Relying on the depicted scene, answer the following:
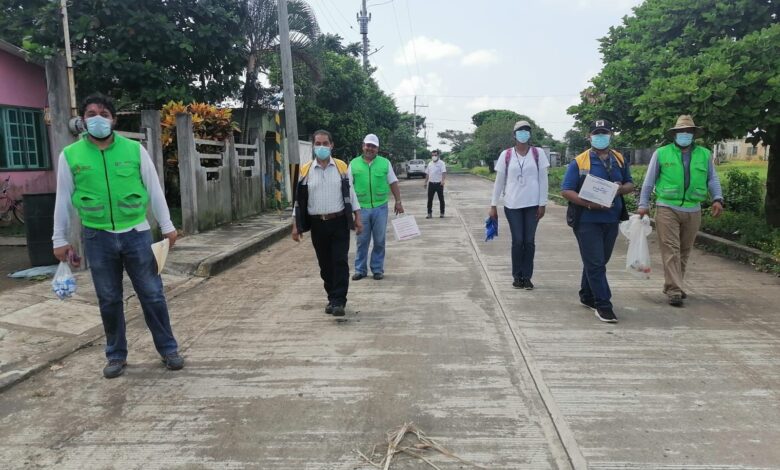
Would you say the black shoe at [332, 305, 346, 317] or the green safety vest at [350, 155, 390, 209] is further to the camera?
the green safety vest at [350, 155, 390, 209]

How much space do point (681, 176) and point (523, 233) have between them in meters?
1.65

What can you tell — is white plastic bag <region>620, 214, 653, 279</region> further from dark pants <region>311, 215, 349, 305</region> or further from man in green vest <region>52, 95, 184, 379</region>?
man in green vest <region>52, 95, 184, 379</region>

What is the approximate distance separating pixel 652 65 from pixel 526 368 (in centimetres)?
690

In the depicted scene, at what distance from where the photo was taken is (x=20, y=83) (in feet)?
38.4

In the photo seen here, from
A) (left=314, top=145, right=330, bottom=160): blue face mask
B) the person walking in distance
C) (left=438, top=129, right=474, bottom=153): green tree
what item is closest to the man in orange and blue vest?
the person walking in distance

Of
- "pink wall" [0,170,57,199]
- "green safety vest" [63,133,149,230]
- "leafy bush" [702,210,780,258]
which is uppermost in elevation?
"green safety vest" [63,133,149,230]

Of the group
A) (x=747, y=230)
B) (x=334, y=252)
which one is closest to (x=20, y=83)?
(x=334, y=252)

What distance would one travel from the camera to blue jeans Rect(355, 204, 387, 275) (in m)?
7.60

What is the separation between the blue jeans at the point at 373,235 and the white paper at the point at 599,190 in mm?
2734

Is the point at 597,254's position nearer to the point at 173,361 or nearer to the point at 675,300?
the point at 675,300

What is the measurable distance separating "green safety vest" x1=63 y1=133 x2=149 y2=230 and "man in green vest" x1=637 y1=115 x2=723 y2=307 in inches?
182

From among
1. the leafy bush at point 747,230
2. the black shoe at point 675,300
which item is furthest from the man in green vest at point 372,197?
the leafy bush at point 747,230

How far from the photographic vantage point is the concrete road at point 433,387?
3229mm

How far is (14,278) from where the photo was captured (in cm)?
709
